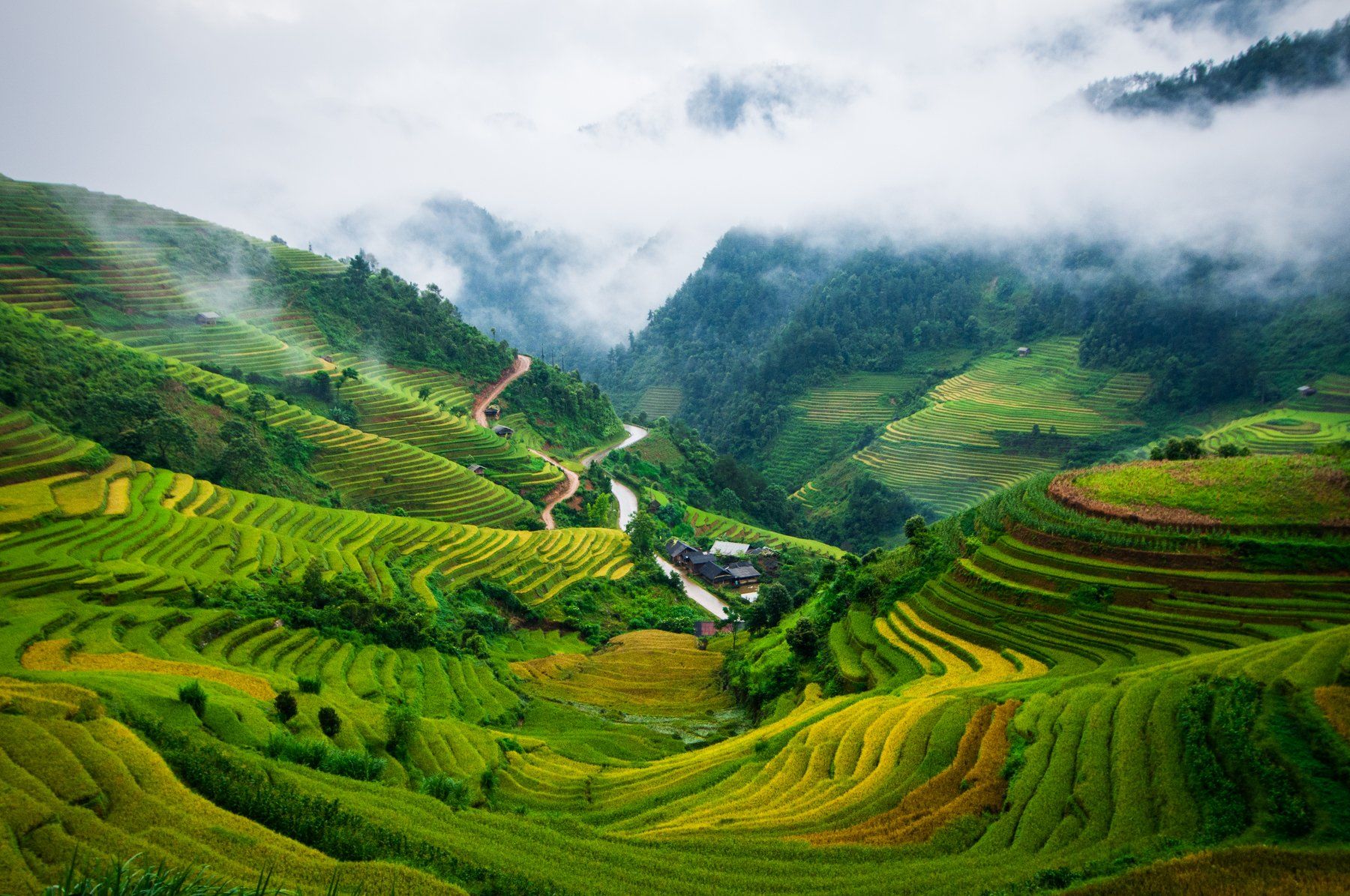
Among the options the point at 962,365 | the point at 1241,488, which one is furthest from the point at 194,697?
the point at 962,365

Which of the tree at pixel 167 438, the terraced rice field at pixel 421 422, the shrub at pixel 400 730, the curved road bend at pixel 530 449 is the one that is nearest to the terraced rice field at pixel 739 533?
the curved road bend at pixel 530 449

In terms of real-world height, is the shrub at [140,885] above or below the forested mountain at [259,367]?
below

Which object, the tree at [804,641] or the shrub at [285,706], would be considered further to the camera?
the tree at [804,641]

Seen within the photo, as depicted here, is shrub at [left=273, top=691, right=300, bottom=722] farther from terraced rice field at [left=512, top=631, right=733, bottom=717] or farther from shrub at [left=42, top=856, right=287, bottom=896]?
terraced rice field at [left=512, top=631, right=733, bottom=717]

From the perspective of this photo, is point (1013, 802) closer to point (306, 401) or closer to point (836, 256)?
point (306, 401)

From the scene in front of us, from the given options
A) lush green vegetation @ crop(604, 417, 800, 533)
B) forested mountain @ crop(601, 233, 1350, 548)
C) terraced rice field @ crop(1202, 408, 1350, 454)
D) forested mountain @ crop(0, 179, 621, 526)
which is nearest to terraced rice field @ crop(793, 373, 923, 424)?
forested mountain @ crop(601, 233, 1350, 548)

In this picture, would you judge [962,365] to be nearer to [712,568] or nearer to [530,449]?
[530,449]

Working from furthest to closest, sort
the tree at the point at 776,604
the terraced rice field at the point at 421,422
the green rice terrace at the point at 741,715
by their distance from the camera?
1. the terraced rice field at the point at 421,422
2. the tree at the point at 776,604
3. the green rice terrace at the point at 741,715

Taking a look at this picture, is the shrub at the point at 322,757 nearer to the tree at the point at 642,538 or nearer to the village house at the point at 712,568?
the tree at the point at 642,538
